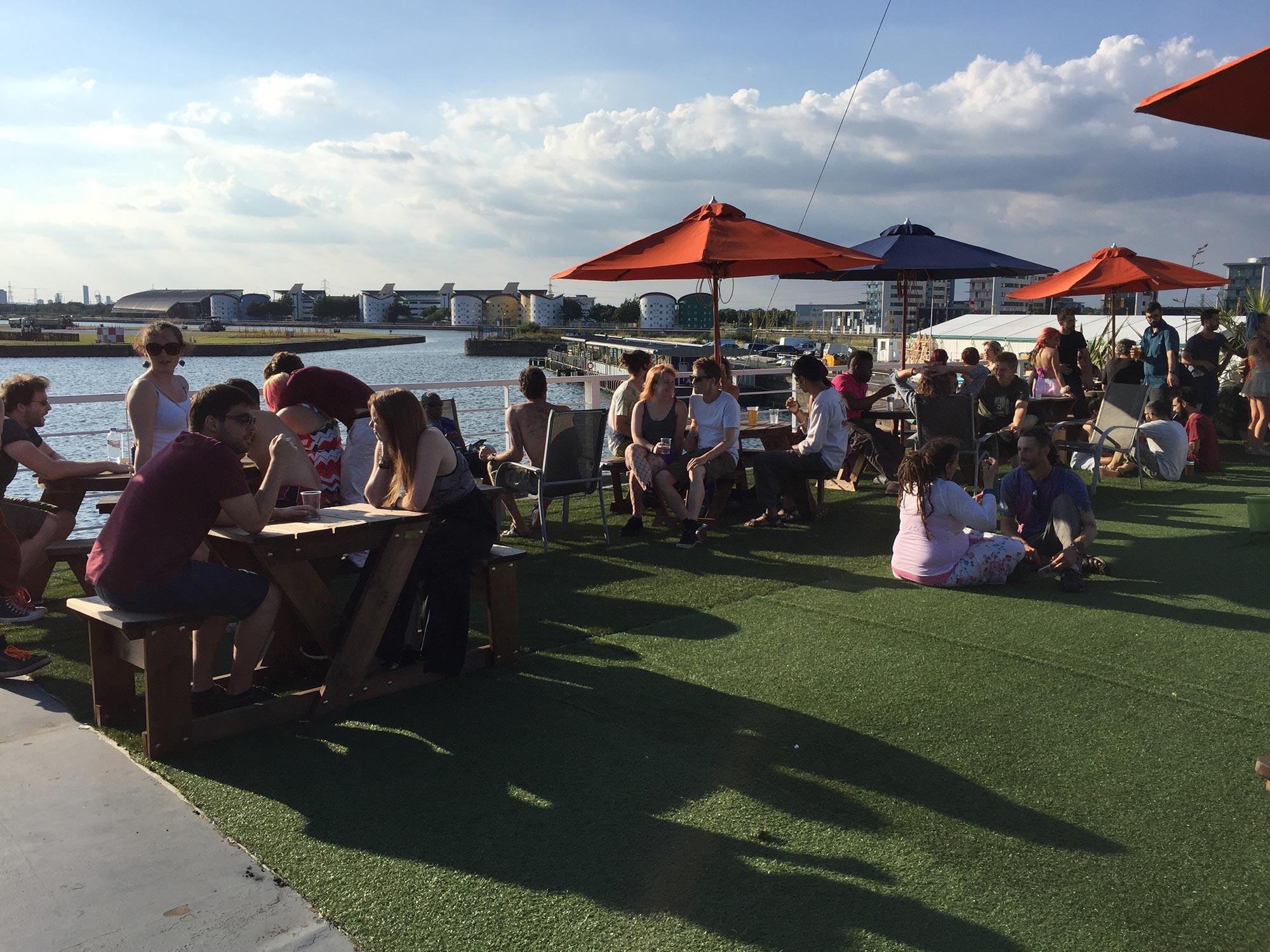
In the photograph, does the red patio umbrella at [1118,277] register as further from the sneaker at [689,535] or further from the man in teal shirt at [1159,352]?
the sneaker at [689,535]

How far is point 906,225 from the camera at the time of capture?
386 inches

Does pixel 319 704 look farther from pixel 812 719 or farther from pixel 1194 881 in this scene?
pixel 1194 881

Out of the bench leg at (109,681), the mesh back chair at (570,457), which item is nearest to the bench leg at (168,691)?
the bench leg at (109,681)

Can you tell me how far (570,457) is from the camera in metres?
6.35

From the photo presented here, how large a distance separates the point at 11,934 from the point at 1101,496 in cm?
766

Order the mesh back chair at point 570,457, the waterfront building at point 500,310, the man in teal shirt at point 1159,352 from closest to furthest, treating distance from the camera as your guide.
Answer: the mesh back chair at point 570,457
the man in teal shirt at point 1159,352
the waterfront building at point 500,310

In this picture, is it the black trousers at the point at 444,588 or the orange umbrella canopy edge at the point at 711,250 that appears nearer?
the black trousers at the point at 444,588

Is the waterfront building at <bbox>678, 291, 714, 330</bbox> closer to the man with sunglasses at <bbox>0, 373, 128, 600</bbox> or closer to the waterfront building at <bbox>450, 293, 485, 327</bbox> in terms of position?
the waterfront building at <bbox>450, 293, 485, 327</bbox>

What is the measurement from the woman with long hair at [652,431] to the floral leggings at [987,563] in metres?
2.13

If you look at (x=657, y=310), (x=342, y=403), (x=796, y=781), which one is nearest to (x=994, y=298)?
(x=657, y=310)

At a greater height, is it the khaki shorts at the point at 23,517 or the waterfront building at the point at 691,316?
the waterfront building at the point at 691,316

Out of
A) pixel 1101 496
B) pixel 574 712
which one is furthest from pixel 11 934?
pixel 1101 496

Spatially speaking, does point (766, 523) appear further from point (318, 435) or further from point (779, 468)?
point (318, 435)

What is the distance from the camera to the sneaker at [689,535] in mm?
6232
